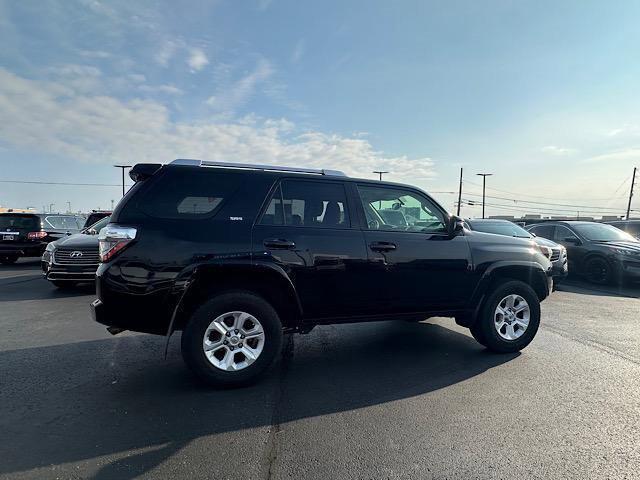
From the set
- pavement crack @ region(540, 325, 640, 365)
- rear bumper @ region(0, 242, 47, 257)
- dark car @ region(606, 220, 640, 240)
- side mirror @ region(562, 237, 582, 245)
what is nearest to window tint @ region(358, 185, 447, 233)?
pavement crack @ region(540, 325, 640, 365)

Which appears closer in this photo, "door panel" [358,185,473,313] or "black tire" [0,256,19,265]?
"door panel" [358,185,473,313]

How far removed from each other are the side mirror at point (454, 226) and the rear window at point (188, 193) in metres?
2.41

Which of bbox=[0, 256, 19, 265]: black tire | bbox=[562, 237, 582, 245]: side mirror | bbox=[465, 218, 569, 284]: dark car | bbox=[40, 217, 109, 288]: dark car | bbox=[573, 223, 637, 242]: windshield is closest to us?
bbox=[40, 217, 109, 288]: dark car

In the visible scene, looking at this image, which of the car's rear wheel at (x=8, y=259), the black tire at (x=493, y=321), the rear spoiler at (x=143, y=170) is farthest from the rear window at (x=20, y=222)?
the black tire at (x=493, y=321)

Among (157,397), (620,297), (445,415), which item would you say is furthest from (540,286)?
(620,297)

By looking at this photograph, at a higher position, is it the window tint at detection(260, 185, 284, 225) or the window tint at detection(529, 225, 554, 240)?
the window tint at detection(260, 185, 284, 225)

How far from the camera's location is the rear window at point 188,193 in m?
3.69

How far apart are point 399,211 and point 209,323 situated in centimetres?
236

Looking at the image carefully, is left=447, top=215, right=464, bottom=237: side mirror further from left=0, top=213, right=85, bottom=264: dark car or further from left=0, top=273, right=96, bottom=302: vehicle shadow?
left=0, top=213, right=85, bottom=264: dark car

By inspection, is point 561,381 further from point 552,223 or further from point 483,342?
point 552,223

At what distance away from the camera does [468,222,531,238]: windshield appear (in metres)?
10.4

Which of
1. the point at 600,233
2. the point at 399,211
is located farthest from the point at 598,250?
the point at 399,211

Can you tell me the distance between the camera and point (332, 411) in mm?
3312

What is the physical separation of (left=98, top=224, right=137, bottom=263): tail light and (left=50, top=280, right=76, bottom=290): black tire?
5.62m
